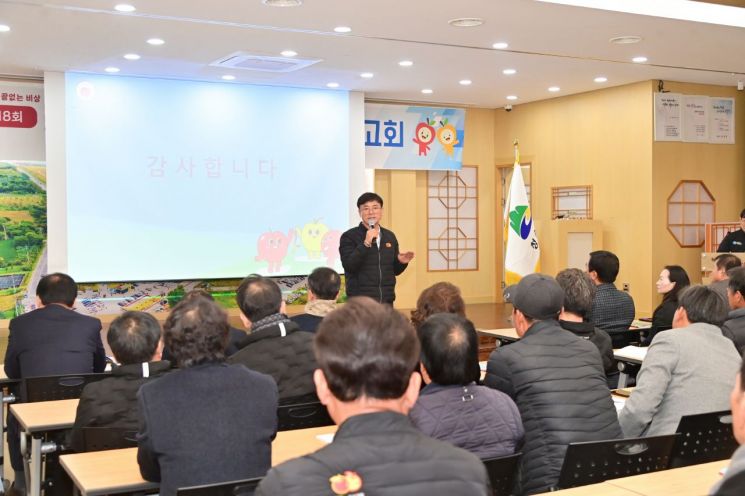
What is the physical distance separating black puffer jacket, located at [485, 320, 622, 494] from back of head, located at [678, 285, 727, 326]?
1.90 feet

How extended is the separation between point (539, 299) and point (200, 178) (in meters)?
7.88

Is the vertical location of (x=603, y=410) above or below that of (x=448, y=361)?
below

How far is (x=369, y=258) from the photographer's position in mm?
6719

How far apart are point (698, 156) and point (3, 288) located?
867 cm

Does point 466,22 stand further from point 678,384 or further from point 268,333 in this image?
point 678,384

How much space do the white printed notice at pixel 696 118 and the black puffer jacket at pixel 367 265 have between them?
227 inches

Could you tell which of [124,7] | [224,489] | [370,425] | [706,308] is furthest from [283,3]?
[370,425]

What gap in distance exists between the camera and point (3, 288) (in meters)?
10.1

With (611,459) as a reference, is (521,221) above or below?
above

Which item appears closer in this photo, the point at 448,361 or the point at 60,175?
the point at 448,361

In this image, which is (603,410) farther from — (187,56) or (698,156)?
(698,156)

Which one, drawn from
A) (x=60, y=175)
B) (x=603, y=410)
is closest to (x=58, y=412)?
(x=603, y=410)

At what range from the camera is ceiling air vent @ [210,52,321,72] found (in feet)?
29.8

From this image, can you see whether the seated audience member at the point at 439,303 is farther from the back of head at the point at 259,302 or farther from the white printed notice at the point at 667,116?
the white printed notice at the point at 667,116
